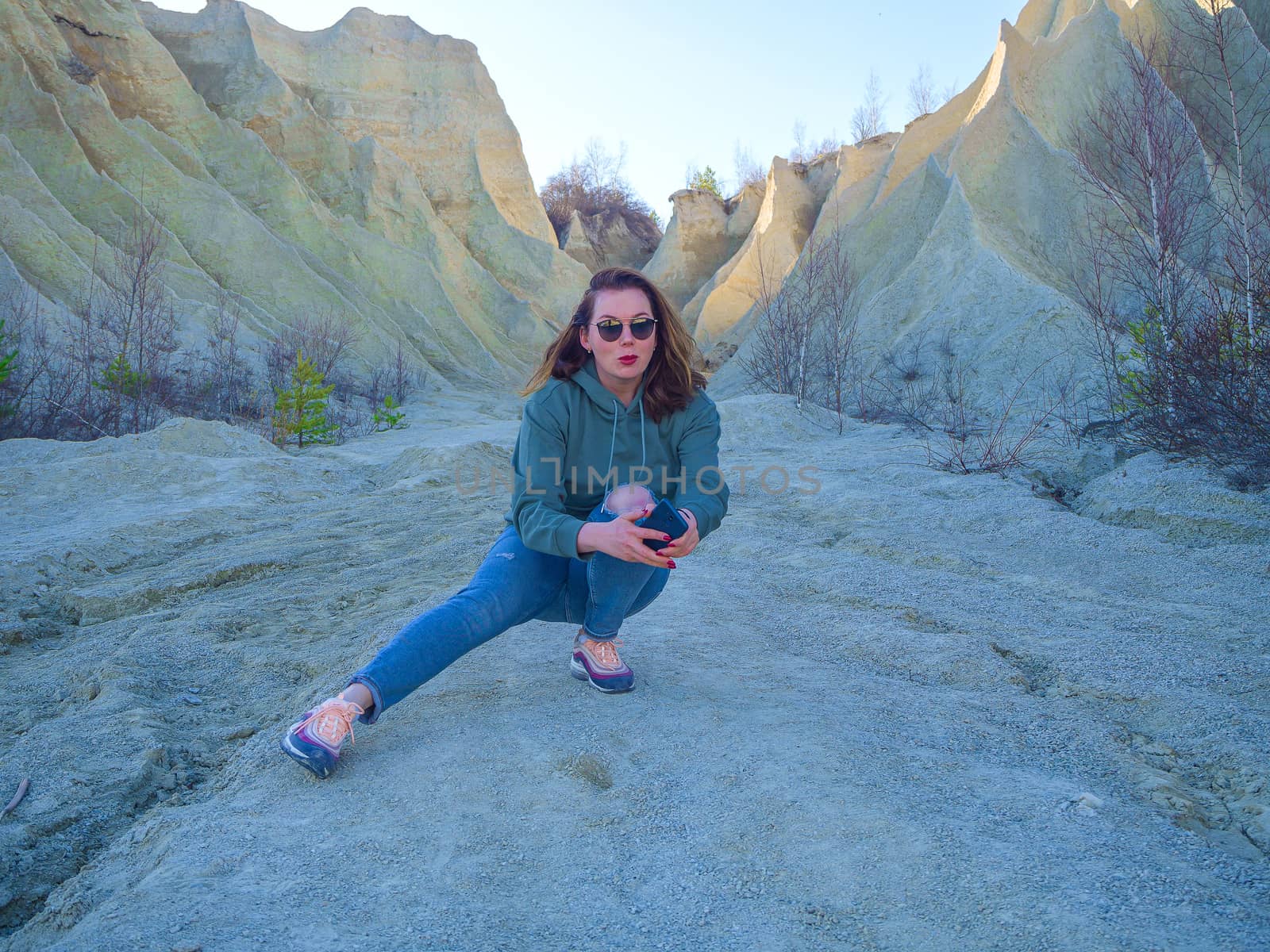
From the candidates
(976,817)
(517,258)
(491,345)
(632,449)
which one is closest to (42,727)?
(632,449)

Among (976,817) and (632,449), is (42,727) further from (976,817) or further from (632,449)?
(976,817)

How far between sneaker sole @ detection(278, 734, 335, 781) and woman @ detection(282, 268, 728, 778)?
0.87 feet

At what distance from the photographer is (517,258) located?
21828mm

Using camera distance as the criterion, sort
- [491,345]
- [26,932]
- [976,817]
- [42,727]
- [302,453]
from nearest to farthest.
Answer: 1. [26,932]
2. [976,817]
3. [42,727]
4. [302,453]
5. [491,345]

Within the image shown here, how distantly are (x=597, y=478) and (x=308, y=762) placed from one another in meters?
0.96

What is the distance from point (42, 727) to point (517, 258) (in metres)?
20.5

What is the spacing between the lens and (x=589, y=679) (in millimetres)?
2391

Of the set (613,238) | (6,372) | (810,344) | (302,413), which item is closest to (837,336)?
(810,344)

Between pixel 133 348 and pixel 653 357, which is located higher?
pixel 653 357

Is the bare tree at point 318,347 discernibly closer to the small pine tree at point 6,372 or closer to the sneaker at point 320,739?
the small pine tree at point 6,372

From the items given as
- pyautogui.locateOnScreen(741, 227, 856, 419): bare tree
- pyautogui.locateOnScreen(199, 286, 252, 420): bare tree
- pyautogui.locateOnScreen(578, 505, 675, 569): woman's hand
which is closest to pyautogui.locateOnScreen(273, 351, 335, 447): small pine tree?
pyautogui.locateOnScreen(199, 286, 252, 420): bare tree

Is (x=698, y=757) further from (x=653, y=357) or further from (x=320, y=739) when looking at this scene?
(x=653, y=357)

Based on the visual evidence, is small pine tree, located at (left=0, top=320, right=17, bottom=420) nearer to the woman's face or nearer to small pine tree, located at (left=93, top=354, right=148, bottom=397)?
small pine tree, located at (left=93, top=354, right=148, bottom=397)

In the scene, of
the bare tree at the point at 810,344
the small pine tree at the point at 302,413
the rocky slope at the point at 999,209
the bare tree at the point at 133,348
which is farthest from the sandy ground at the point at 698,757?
the rocky slope at the point at 999,209
